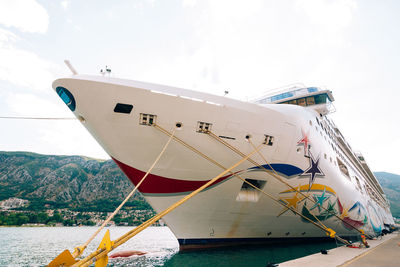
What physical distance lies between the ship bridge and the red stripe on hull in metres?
10.4

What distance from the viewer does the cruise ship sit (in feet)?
22.7

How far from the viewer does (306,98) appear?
15.6m

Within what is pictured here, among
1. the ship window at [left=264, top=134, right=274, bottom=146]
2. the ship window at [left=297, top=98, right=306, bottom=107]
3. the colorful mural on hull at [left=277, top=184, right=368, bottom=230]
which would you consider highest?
the ship window at [left=297, top=98, right=306, bottom=107]

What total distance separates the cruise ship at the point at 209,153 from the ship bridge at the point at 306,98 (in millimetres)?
4680

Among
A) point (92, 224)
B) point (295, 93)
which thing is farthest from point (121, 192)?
point (295, 93)

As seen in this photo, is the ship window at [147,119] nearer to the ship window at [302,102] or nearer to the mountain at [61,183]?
the ship window at [302,102]

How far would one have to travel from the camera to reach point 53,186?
407ft

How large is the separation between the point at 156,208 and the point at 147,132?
319 centimetres

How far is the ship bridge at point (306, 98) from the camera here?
1488 cm

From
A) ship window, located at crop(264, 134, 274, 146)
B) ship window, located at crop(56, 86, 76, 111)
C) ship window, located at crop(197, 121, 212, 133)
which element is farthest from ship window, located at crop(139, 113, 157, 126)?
ship window, located at crop(264, 134, 274, 146)

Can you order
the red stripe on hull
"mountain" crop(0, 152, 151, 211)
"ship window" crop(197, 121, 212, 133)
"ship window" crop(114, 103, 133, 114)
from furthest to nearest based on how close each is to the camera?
"mountain" crop(0, 152, 151, 211) < the red stripe on hull < "ship window" crop(197, 121, 212, 133) < "ship window" crop(114, 103, 133, 114)

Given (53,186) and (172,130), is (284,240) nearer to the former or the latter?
(172,130)

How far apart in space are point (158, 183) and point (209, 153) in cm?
220

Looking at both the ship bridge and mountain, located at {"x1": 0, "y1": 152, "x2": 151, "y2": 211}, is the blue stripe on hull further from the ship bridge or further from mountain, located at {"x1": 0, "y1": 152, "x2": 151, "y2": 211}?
mountain, located at {"x1": 0, "y1": 152, "x2": 151, "y2": 211}
